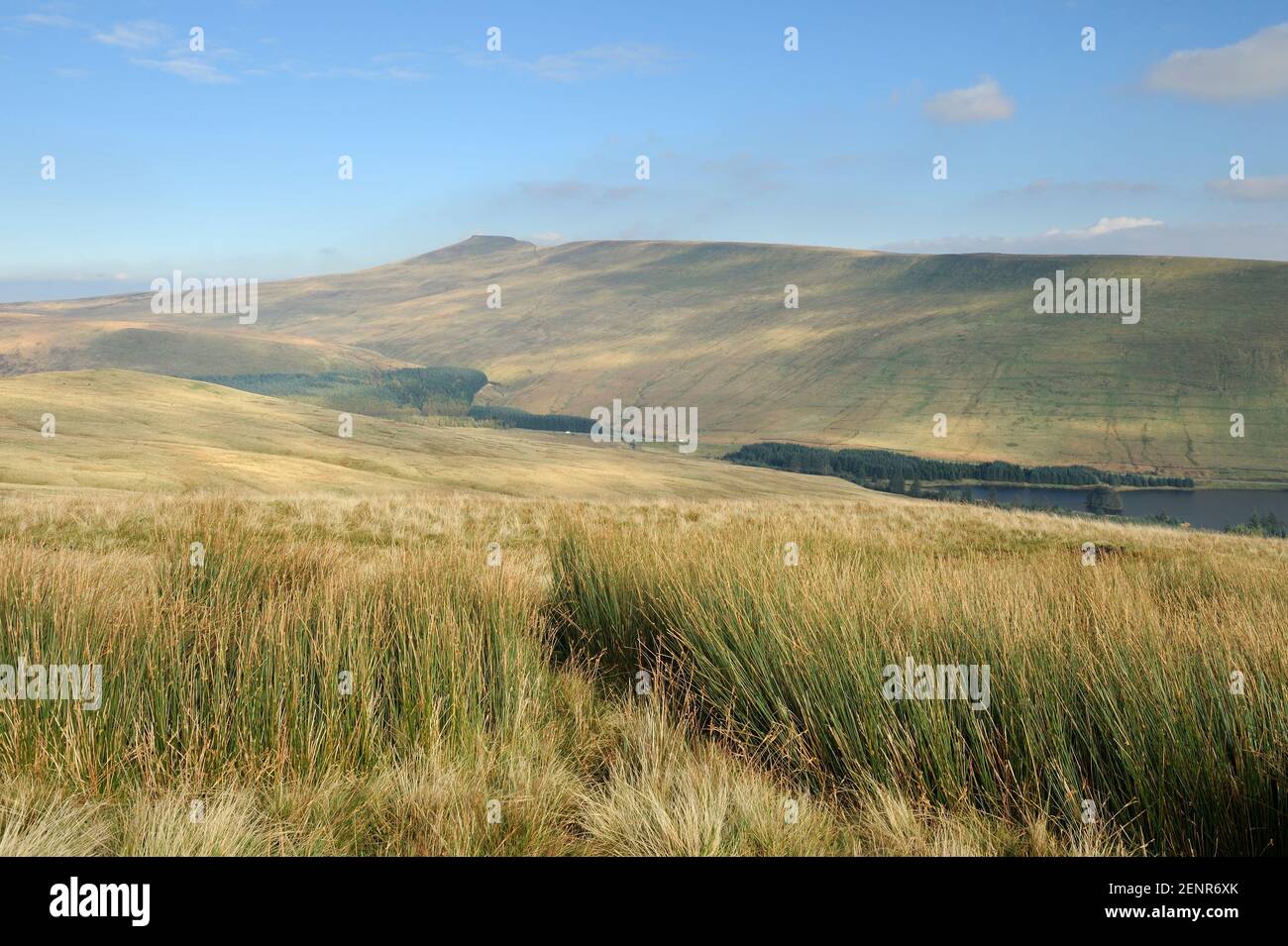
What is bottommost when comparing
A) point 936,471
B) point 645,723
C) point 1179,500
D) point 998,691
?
point 1179,500

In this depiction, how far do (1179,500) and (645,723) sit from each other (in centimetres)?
15019

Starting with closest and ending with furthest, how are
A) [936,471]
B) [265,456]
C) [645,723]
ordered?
[645,723], [265,456], [936,471]

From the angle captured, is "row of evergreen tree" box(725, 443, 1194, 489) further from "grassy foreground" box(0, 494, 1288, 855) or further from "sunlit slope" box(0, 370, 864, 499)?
"grassy foreground" box(0, 494, 1288, 855)

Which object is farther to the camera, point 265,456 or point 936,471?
point 936,471

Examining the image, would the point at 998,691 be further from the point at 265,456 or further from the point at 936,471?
the point at 936,471

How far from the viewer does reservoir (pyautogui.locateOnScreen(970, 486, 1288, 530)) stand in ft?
402

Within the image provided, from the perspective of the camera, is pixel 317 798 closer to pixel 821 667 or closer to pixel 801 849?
pixel 801 849

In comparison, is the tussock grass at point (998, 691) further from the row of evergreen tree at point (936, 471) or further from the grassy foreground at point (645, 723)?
the row of evergreen tree at point (936, 471)

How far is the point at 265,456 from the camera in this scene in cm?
5356
